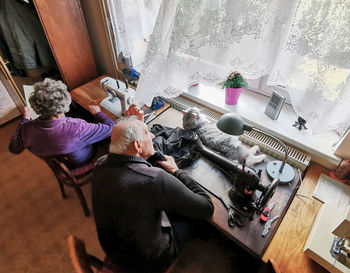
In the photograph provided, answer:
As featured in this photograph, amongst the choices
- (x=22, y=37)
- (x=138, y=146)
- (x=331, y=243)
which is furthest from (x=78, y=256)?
(x=22, y=37)

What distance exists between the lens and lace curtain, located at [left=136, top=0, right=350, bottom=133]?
2.64ft

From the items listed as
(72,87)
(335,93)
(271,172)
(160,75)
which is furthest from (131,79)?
(335,93)

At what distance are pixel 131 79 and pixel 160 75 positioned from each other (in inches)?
35.4

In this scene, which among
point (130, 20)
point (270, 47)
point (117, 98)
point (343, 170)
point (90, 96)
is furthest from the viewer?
point (90, 96)

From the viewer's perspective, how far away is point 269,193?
100 cm

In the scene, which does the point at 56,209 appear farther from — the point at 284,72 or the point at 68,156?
the point at 284,72

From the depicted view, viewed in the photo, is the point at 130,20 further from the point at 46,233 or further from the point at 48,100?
the point at 46,233

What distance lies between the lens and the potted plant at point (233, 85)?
1.50 m

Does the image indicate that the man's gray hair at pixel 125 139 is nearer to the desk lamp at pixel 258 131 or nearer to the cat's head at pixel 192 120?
the desk lamp at pixel 258 131

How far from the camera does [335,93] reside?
0.89m

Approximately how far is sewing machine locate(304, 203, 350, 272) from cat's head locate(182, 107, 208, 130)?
2.83 ft

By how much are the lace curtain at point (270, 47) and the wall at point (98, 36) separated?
1168 mm

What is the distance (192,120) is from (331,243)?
98cm

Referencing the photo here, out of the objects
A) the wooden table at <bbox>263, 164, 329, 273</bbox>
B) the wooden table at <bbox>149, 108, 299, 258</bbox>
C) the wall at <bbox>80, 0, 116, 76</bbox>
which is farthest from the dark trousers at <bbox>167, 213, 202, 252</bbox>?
the wall at <bbox>80, 0, 116, 76</bbox>
